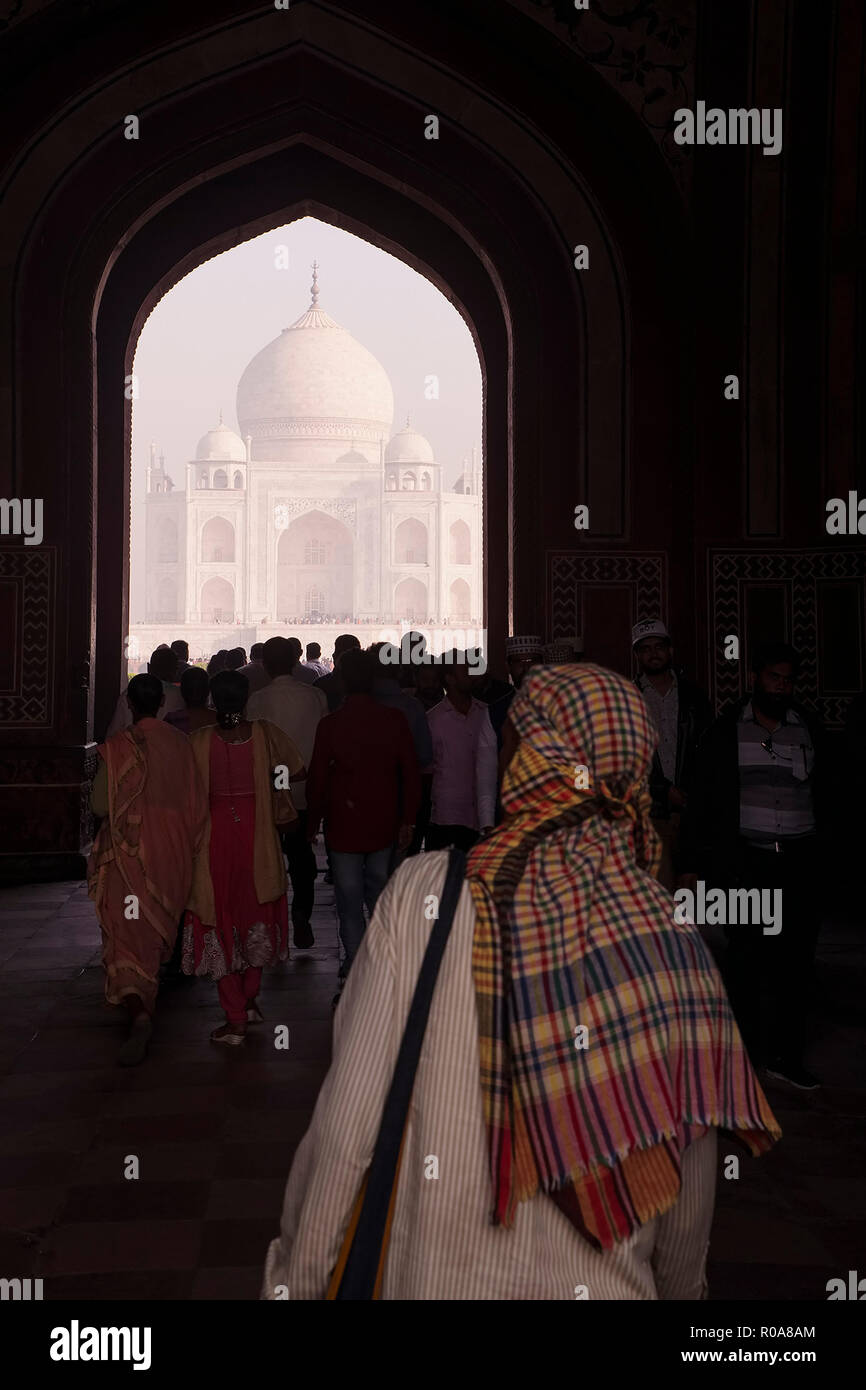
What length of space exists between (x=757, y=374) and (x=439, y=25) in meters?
2.34

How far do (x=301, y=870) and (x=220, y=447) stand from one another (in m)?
36.4

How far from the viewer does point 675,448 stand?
6.79m

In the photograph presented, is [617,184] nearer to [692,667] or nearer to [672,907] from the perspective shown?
[692,667]

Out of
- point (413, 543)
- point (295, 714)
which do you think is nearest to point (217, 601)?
point (413, 543)

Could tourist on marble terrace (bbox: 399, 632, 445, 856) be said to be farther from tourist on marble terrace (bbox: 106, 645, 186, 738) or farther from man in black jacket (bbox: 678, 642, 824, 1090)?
man in black jacket (bbox: 678, 642, 824, 1090)

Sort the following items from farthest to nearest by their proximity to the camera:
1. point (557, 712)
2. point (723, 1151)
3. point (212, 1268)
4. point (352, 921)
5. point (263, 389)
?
point (263, 389) < point (352, 921) < point (723, 1151) < point (212, 1268) < point (557, 712)

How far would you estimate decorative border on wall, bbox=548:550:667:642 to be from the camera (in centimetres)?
670

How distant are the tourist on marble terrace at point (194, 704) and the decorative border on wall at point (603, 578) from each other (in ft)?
7.19

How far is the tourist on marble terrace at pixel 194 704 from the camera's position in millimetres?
4934

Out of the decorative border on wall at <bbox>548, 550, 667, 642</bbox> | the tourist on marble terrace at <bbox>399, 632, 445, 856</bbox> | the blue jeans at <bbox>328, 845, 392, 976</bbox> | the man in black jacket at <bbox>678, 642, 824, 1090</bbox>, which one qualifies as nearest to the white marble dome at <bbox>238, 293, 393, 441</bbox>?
the decorative border on wall at <bbox>548, 550, 667, 642</bbox>

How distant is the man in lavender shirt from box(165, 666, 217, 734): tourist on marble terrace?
2.66ft

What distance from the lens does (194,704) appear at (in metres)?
5.01

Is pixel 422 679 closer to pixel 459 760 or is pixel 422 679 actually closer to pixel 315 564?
pixel 459 760

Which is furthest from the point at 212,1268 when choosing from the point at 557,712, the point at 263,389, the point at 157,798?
A: the point at 263,389
